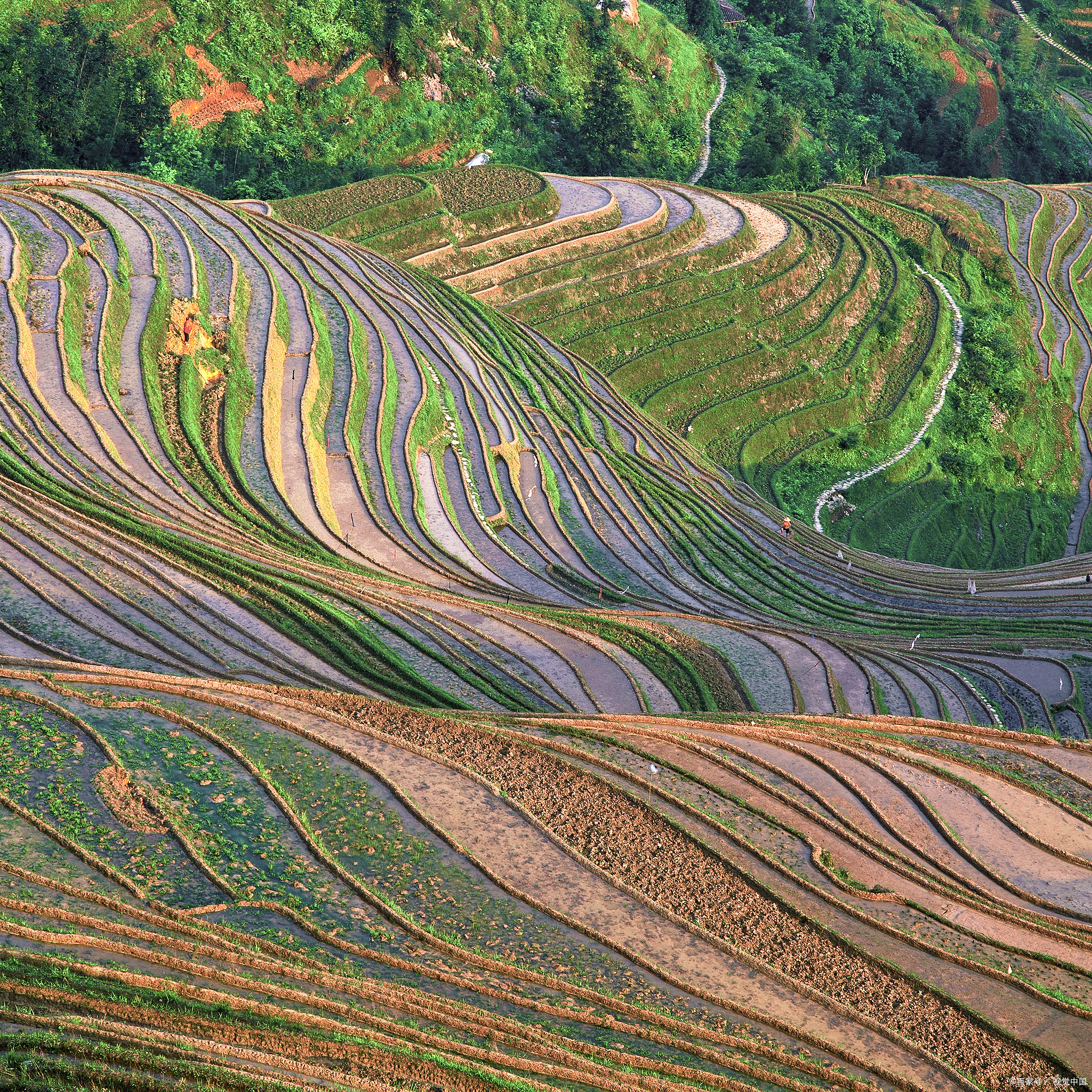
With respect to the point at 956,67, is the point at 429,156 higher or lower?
higher

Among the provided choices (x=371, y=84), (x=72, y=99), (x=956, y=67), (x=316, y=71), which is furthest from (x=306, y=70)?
(x=956, y=67)

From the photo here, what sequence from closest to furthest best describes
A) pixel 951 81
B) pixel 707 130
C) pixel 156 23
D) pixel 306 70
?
pixel 156 23, pixel 306 70, pixel 707 130, pixel 951 81

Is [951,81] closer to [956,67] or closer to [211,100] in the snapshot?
[956,67]

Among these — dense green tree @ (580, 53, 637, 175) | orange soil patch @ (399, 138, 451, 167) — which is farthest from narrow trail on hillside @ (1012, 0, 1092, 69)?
orange soil patch @ (399, 138, 451, 167)

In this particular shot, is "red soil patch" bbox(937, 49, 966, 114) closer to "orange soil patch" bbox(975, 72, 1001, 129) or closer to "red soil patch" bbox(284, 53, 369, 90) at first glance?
"orange soil patch" bbox(975, 72, 1001, 129)

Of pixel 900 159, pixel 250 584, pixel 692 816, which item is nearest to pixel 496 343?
pixel 250 584

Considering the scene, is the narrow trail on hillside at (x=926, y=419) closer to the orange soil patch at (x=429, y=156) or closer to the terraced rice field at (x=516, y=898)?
the terraced rice field at (x=516, y=898)
